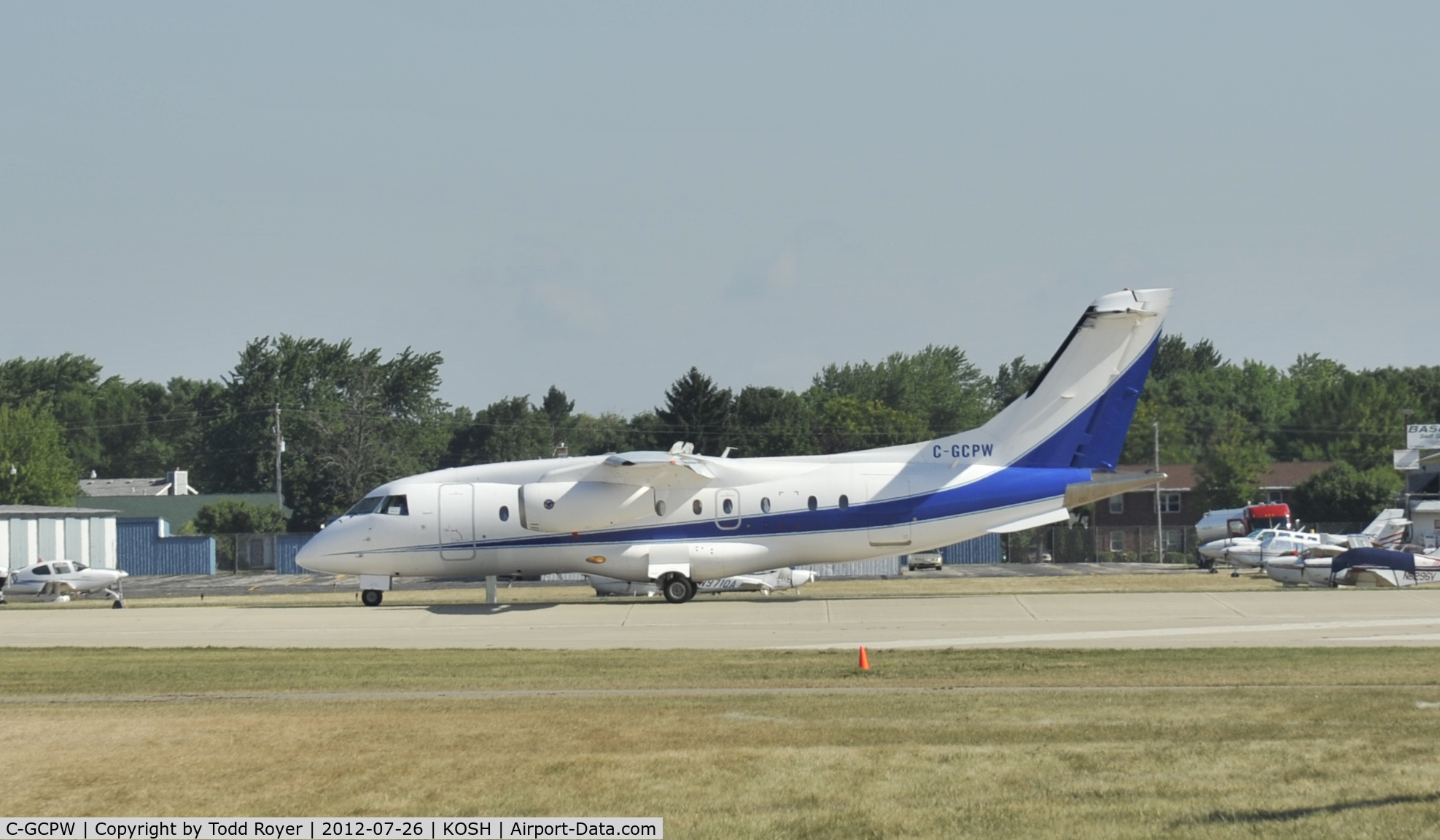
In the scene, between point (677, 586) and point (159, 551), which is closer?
point (677, 586)

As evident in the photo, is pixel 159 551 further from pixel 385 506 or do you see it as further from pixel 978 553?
pixel 385 506

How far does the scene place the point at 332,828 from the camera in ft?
31.8

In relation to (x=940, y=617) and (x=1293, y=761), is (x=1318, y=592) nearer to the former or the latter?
(x=940, y=617)

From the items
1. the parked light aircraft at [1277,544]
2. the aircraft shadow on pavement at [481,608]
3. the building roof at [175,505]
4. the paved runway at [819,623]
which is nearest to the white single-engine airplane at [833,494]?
the aircraft shadow on pavement at [481,608]

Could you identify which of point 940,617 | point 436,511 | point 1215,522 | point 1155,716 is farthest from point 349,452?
point 1155,716

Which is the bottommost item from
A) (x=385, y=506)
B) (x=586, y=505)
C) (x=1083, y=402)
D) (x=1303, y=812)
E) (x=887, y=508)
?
(x=1303, y=812)

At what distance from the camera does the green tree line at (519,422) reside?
9088cm

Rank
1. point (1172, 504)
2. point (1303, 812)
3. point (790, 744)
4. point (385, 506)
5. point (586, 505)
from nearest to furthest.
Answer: point (1303, 812)
point (790, 744)
point (586, 505)
point (385, 506)
point (1172, 504)

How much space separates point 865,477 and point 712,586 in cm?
898

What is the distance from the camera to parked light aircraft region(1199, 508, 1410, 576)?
55156mm

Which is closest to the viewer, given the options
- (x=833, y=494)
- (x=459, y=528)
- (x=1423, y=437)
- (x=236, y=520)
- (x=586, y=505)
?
(x=833, y=494)

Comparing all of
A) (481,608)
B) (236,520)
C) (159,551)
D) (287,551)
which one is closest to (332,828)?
(481,608)

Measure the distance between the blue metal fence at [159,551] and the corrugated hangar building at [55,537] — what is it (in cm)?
481

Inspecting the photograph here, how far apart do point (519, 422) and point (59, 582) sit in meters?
78.5
